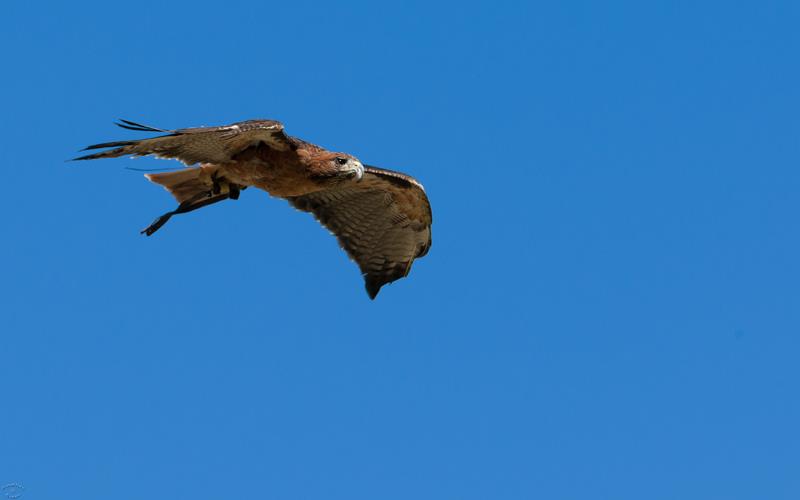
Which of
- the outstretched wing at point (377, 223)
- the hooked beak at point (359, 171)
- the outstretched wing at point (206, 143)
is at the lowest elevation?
the outstretched wing at point (206, 143)

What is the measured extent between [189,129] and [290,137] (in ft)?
4.90

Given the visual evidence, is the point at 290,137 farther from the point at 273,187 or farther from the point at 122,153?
the point at 122,153

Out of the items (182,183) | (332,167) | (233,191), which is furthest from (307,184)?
(182,183)

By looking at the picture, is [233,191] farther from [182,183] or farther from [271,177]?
[271,177]

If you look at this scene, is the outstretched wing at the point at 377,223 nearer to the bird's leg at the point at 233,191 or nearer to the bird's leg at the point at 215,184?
the bird's leg at the point at 233,191

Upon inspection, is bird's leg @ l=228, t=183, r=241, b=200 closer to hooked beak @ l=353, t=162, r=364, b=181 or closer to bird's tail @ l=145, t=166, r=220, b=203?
bird's tail @ l=145, t=166, r=220, b=203

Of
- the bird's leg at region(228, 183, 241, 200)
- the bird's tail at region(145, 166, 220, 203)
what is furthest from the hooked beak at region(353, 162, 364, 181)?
the bird's tail at region(145, 166, 220, 203)

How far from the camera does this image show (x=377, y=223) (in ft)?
55.6

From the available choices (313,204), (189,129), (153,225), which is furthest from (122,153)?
(313,204)

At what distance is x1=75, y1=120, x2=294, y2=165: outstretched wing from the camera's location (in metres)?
13.3

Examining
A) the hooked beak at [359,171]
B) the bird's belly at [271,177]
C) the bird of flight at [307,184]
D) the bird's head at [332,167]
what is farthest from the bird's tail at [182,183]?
the hooked beak at [359,171]

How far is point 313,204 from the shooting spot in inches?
664

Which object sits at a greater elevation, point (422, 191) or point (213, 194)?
point (422, 191)

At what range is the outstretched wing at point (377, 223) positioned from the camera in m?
16.6
